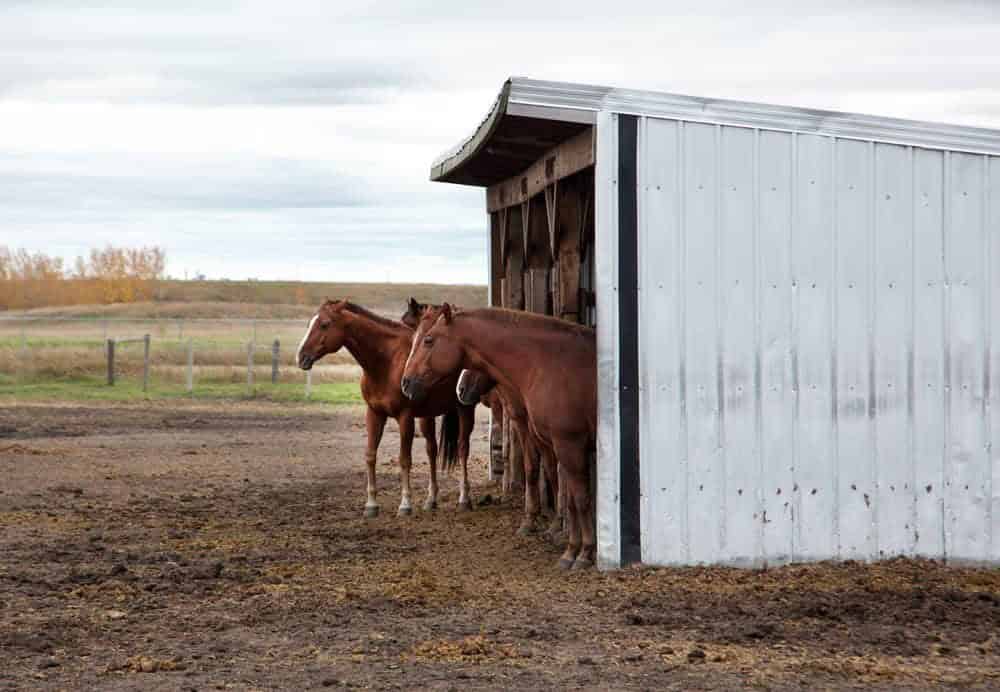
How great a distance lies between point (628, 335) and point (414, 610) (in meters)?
2.34

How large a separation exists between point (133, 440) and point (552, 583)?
1189 centimetres

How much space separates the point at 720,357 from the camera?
29.4 feet

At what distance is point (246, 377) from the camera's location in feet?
102

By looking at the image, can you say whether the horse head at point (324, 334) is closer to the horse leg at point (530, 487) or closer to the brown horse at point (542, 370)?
the horse leg at point (530, 487)

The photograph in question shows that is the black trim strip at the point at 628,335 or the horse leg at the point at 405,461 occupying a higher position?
the black trim strip at the point at 628,335

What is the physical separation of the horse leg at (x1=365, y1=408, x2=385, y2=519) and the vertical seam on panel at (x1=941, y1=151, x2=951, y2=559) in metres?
5.23

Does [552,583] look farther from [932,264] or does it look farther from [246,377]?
[246,377]

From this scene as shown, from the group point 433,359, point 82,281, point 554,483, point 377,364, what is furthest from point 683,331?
point 82,281

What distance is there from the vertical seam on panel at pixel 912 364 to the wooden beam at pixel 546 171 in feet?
7.38

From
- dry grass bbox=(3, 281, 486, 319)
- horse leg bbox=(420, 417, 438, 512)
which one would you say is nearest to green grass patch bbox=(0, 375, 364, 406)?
horse leg bbox=(420, 417, 438, 512)

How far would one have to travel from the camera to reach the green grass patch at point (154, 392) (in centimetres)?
2702

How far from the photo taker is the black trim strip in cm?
884

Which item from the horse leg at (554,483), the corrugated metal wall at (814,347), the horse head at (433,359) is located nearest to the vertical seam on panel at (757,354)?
the corrugated metal wall at (814,347)

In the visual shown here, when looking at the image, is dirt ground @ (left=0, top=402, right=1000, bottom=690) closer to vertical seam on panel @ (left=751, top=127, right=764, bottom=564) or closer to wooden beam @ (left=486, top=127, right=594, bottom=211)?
vertical seam on panel @ (left=751, top=127, right=764, bottom=564)
